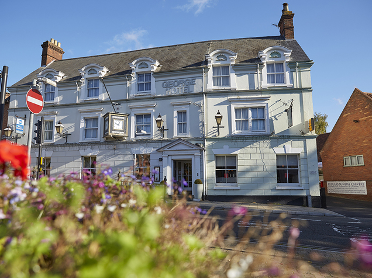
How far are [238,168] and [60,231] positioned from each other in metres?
13.1

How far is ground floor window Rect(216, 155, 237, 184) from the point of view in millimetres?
14633

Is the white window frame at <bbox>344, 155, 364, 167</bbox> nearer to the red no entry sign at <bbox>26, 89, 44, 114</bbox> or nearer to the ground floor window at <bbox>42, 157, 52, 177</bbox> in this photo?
the red no entry sign at <bbox>26, 89, 44, 114</bbox>

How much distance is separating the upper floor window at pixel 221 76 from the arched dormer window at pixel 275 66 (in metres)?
2.26

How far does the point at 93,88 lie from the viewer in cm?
1720

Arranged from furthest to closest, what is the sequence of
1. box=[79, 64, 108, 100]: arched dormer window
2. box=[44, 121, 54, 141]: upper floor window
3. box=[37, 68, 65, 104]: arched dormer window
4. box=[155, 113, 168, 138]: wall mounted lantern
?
1. box=[37, 68, 65, 104]: arched dormer window
2. box=[44, 121, 54, 141]: upper floor window
3. box=[79, 64, 108, 100]: arched dormer window
4. box=[155, 113, 168, 138]: wall mounted lantern

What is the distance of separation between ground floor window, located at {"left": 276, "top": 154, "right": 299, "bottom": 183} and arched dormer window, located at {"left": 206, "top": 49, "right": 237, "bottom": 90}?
5700mm

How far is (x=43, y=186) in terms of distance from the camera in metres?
2.67

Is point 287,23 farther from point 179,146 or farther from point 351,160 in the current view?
point 179,146

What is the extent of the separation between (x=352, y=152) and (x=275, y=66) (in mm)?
10037

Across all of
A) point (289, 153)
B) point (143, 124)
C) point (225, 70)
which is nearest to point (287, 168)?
point (289, 153)

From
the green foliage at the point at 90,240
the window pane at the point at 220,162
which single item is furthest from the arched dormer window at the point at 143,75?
the green foliage at the point at 90,240

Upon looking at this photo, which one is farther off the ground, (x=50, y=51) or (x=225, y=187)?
(x=50, y=51)

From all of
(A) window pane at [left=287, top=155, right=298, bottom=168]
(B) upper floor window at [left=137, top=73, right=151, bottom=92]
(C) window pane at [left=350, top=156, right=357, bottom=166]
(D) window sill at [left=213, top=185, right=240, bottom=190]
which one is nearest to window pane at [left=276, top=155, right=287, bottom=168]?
(A) window pane at [left=287, top=155, right=298, bottom=168]

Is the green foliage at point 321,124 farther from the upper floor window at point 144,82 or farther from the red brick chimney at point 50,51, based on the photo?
the red brick chimney at point 50,51
